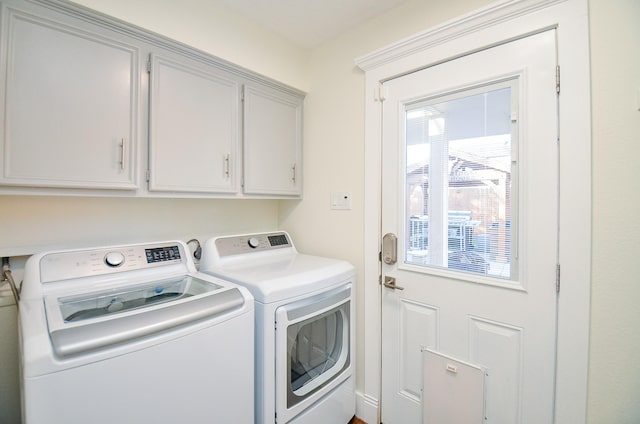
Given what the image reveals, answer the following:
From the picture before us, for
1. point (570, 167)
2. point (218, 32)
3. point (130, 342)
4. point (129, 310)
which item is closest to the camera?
point (130, 342)

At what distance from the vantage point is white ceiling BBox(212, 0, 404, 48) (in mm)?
1652

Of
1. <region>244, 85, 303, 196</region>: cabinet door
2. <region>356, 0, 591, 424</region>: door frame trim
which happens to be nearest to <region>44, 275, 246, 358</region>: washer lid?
<region>244, 85, 303, 196</region>: cabinet door

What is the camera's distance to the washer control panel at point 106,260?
1.18 metres

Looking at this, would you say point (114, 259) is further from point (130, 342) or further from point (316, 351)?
point (316, 351)

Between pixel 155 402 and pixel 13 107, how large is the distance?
1208 millimetres

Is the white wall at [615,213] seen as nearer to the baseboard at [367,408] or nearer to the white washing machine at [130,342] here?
the baseboard at [367,408]

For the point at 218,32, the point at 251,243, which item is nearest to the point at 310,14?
the point at 218,32

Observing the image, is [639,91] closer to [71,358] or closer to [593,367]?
[593,367]

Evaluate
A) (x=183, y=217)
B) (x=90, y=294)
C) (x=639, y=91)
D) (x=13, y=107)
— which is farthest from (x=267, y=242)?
(x=639, y=91)

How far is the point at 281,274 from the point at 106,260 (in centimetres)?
81

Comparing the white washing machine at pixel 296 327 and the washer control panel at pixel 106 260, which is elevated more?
the washer control panel at pixel 106 260

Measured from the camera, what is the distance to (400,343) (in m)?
1.62

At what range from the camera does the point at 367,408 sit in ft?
5.73

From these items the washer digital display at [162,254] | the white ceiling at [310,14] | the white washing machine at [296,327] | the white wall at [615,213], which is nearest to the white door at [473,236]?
the white wall at [615,213]
